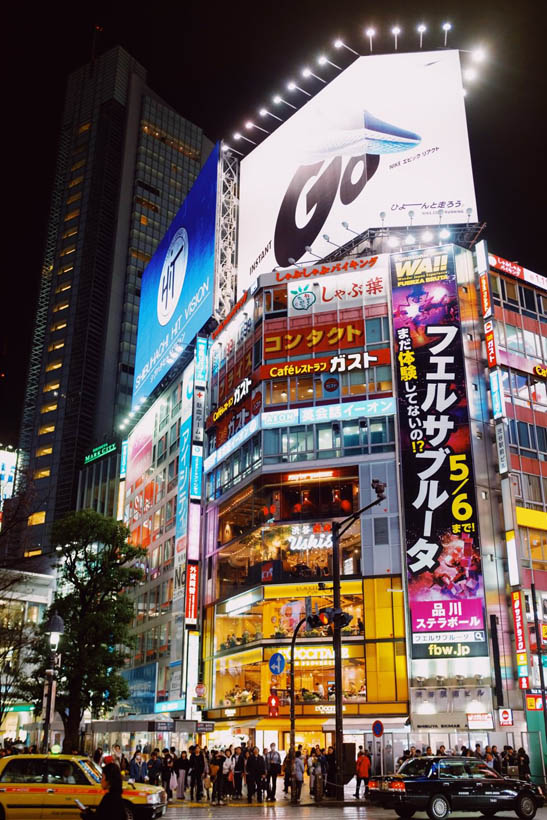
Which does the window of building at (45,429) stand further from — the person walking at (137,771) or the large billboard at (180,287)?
the person walking at (137,771)

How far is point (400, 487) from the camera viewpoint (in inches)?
1738

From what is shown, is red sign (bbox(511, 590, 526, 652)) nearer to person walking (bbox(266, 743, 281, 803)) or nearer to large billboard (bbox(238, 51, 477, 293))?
person walking (bbox(266, 743, 281, 803))

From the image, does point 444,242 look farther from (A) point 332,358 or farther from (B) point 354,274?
(A) point 332,358

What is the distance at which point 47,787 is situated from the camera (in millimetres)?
16234

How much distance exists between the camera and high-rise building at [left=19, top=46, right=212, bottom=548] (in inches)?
5133

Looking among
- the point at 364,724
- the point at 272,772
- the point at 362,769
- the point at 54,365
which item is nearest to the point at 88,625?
the point at 272,772

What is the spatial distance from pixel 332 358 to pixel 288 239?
50.0ft

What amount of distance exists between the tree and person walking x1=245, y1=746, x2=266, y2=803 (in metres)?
12.3

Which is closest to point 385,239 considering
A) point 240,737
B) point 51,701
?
point 240,737

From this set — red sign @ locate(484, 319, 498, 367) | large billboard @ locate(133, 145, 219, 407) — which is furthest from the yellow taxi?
large billboard @ locate(133, 145, 219, 407)

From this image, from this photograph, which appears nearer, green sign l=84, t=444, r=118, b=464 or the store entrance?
the store entrance

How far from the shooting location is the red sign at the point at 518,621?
38812 millimetres

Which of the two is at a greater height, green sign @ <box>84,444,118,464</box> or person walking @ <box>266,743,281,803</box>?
green sign @ <box>84,444,118,464</box>

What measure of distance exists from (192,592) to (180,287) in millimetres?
30447
